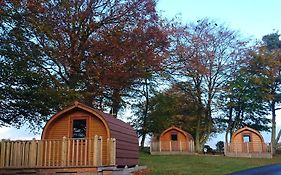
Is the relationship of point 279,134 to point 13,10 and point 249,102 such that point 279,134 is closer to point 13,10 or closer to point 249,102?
point 249,102

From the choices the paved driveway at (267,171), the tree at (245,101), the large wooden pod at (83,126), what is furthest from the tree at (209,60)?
the paved driveway at (267,171)

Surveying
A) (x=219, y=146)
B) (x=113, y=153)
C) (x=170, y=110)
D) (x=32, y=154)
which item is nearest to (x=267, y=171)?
(x=113, y=153)

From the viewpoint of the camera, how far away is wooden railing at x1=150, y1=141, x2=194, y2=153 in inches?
1593

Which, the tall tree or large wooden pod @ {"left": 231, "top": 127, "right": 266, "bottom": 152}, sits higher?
the tall tree

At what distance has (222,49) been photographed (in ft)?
142

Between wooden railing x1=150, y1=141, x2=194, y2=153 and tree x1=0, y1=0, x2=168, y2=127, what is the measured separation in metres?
15.5

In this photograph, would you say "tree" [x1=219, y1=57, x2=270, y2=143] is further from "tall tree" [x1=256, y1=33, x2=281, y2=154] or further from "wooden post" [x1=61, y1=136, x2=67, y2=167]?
"wooden post" [x1=61, y1=136, x2=67, y2=167]

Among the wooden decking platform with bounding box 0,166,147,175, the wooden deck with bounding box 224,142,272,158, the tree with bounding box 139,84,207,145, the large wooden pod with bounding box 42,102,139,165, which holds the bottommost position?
the wooden decking platform with bounding box 0,166,147,175

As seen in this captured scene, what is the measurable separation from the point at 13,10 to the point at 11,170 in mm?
7115

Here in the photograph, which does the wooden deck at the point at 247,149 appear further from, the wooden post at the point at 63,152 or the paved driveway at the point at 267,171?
the paved driveway at the point at 267,171

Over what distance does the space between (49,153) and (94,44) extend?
8969 millimetres

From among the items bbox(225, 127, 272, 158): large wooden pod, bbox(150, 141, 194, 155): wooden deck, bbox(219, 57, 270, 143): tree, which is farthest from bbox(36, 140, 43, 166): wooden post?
bbox(219, 57, 270, 143): tree

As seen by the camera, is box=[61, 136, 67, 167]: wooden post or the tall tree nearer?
box=[61, 136, 67, 167]: wooden post

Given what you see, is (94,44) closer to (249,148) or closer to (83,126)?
(83,126)
